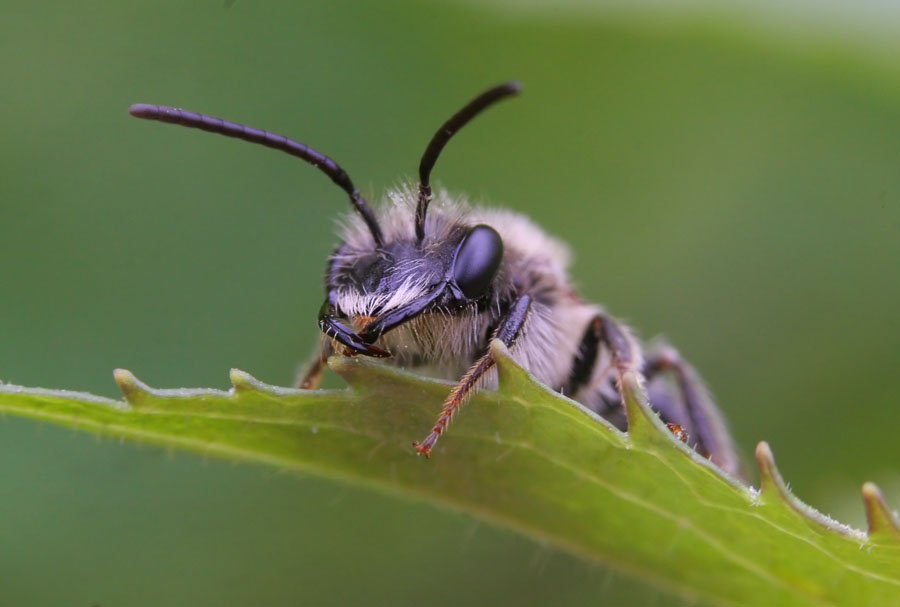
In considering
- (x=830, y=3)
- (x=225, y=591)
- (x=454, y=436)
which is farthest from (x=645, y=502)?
(x=830, y=3)

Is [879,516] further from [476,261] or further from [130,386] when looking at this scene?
[130,386]

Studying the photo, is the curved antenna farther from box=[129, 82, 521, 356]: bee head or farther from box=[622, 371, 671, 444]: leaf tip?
box=[622, 371, 671, 444]: leaf tip

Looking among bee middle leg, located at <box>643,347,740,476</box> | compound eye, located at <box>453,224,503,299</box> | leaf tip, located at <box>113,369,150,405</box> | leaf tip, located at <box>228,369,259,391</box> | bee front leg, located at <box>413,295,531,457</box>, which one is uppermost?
compound eye, located at <box>453,224,503,299</box>

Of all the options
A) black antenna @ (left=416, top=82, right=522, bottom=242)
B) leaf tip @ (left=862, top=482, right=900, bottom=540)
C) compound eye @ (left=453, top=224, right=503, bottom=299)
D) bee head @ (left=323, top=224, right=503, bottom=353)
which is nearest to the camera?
leaf tip @ (left=862, top=482, right=900, bottom=540)

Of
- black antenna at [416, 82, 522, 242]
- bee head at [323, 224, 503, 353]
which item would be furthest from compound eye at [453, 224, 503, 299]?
black antenna at [416, 82, 522, 242]

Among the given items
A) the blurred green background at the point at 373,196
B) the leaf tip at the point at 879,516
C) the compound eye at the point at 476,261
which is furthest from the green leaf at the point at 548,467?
the blurred green background at the point at 373,196
